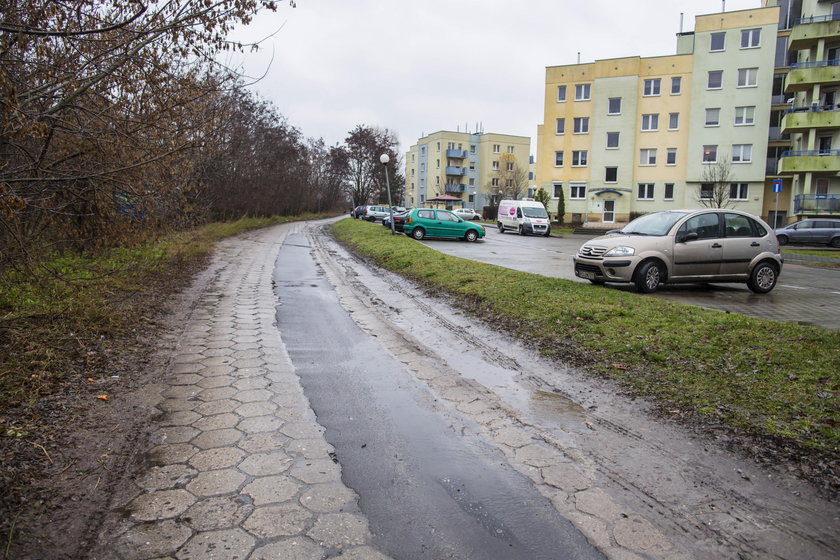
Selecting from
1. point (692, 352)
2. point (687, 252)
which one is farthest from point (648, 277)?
point (692, 352)

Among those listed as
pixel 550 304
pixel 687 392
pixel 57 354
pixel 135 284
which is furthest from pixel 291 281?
pixel 687 392

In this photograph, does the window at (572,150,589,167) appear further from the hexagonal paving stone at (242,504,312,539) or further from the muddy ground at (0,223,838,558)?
the hexagonal paving stone at (242,504,312,539)

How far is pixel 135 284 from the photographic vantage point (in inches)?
Answer: 394

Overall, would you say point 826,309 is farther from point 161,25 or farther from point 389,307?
point 161,25

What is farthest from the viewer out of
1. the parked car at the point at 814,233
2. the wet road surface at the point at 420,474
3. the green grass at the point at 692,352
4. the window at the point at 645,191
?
the window at the point at 645,191

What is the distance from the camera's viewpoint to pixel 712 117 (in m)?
45.1

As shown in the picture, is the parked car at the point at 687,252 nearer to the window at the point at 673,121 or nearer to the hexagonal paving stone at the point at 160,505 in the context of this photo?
the hexagonal paving stone at the point at 160,505

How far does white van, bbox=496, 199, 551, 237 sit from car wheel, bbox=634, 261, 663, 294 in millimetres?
24843

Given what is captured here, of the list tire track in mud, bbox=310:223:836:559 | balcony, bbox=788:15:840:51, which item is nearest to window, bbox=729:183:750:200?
balcony, bbox=788:15:840:51

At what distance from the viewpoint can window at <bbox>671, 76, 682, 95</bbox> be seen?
46000mm

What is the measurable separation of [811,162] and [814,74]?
6.27m

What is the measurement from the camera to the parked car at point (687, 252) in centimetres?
1081

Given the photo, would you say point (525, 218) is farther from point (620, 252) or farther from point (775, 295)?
point (620, 252)

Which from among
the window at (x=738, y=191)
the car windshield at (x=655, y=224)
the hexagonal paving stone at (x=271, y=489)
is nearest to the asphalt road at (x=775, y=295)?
the car windshield at (x=655, y=224)
